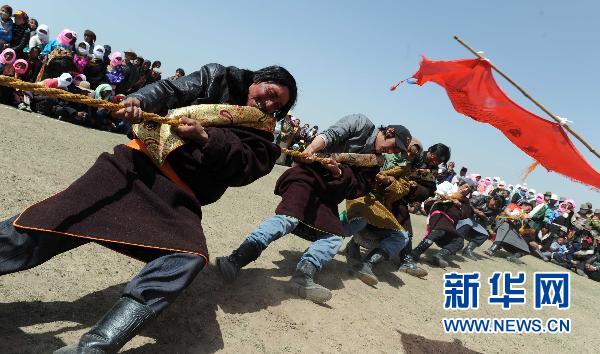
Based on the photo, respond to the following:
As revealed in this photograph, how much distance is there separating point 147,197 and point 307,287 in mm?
1787

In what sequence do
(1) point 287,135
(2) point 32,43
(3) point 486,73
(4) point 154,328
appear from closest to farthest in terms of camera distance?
(4) point 154,328, (3) point 486,73, (2) point 32,43, (1) point 287,135

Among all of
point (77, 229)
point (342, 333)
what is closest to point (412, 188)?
point (342, 333)

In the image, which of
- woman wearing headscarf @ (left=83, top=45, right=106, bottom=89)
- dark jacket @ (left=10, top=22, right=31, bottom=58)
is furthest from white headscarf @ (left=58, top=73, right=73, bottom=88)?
dark jacket @ (left=10, top=22, right=31, bottom=58)

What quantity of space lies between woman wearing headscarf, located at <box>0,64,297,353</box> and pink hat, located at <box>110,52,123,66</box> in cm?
954

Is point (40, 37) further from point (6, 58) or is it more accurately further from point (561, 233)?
point (561, 233)

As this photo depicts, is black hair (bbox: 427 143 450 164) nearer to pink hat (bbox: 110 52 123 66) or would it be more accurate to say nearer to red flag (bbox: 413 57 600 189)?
red flag (bbox: 413 57 600 189)

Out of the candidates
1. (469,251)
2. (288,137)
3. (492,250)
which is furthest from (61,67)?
(492,250)

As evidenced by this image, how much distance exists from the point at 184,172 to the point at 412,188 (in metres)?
3.69

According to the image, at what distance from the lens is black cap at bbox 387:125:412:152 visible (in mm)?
4387

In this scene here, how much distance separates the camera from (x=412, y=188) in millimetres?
Result: 5508

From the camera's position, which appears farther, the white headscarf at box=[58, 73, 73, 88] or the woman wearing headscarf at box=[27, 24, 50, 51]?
the woman wearing headscarf at box=[27, 24, 50, 51]

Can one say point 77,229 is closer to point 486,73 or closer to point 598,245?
point 486,73

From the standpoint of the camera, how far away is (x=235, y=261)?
3566 millimetres

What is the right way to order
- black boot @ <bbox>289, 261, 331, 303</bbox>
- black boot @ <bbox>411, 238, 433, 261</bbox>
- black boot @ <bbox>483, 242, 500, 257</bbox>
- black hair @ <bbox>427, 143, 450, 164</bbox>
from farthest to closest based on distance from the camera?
black boot @ <bbox>483, 242, 500, 257</bbox> → black boot @ <bbox>411, 238, 433, 261</bbox> → black hair @ <bbox>427, 143, 450, 164</bbox> → black boot @ <bbox>289, 261, 331, 303</bbox>
